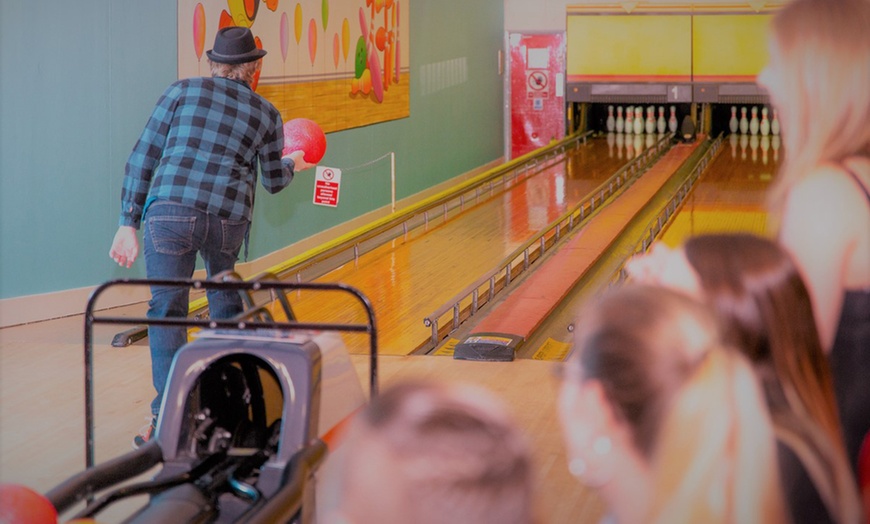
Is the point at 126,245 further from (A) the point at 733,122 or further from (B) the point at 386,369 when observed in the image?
(A) the point at 733,122

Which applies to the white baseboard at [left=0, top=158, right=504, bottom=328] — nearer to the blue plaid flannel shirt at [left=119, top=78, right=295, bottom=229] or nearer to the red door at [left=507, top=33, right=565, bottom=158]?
the blue plaid flannel shirt at [left=119, top=78, right=295, bottom=229]

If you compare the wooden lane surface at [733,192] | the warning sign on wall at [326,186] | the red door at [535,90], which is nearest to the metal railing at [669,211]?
the wooden lane surface at [733,192]

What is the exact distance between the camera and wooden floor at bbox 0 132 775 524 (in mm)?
3229

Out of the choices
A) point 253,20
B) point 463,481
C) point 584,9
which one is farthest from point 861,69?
point 584,9

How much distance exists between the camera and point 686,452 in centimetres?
107

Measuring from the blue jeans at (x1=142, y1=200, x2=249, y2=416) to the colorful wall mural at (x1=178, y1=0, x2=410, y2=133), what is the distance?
2.67 m

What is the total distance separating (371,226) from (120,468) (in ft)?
13.3

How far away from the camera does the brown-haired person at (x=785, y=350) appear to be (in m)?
1.28

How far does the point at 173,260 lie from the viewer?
3.44 m

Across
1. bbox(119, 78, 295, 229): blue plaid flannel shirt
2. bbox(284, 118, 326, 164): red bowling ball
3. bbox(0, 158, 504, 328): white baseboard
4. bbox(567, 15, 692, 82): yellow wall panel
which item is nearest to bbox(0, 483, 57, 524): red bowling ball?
bbox(119, 78, 295, 229): blue plaid flannel shirt

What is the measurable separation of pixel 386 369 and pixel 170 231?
103 cm

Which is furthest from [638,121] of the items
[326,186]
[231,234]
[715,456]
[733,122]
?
[715,456]

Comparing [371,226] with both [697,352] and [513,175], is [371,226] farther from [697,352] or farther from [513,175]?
[697,352]

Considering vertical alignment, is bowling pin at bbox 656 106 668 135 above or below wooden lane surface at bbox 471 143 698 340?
above
